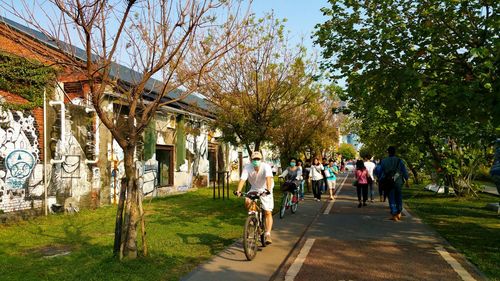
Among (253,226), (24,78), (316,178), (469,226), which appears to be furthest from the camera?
(316,178)

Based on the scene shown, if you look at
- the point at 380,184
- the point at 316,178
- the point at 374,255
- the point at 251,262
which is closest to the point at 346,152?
the point at 316,178

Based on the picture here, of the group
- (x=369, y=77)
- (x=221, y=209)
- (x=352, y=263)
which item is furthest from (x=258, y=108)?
(x=352, y=263)

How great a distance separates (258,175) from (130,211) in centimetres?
231

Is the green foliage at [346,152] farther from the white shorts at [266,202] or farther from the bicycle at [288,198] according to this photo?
the white shorts at [266,202]

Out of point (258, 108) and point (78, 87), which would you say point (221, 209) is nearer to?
point (258, 108)

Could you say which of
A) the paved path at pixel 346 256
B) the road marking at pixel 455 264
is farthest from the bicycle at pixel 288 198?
the road marking at pixel 455 264

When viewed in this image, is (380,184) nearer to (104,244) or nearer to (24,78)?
(104,244)

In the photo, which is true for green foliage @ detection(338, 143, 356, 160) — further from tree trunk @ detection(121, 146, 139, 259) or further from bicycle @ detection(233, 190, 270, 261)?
tree trunk @ detection(121, 146, 139, 259)

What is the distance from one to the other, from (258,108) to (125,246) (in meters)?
8.19

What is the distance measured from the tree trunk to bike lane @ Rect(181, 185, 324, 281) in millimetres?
1049

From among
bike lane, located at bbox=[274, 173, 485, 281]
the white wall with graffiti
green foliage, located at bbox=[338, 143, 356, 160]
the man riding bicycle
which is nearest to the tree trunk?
the man riding bicycle

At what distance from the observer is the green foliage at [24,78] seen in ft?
34.4

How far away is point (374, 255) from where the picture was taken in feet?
23.5

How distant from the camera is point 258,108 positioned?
45.9 ft
